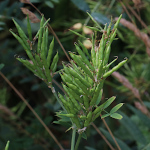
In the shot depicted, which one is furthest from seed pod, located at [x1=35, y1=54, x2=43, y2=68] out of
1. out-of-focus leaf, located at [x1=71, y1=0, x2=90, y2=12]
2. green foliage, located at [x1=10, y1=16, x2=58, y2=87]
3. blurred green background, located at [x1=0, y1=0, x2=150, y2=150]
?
blurred green background, located at [x1=0, y1=0, x2=150, y2=150]

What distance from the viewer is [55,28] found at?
103 cm

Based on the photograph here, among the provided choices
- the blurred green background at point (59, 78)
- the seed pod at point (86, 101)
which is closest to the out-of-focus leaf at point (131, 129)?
the blurred green background at point (59, 78)

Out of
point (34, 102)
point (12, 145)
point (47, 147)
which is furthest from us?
point (34, 102)

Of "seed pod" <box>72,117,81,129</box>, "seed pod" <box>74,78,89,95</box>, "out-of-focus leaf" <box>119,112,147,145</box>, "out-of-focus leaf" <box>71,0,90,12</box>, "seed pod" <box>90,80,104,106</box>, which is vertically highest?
"out-of-focus leaf" <box>71,0,90,12</box>

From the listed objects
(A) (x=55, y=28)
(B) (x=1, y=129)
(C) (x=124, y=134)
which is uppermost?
(A) (x=55, y=28)

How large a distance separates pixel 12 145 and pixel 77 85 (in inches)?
20.1

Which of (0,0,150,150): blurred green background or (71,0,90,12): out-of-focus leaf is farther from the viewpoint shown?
(0,0,150,150): blurred green background

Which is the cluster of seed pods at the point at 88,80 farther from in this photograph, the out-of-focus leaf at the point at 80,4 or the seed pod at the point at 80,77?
the out-of-focus leaf at the point at 80,4

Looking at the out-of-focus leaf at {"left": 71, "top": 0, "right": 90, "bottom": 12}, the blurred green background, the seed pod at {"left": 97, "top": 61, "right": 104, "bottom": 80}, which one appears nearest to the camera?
the seed pod at {"left": 97, "top": 61, "right": 104, "bottom": 80}

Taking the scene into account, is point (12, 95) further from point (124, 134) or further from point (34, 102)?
point (124, 134)

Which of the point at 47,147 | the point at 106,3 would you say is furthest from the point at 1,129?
the point at 106,3

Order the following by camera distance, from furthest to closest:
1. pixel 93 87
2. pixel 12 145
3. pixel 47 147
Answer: pixel 47 147, pixel 12 145, pixel 93 87

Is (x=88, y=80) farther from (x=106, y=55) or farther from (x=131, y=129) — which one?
(x=131, y=129)

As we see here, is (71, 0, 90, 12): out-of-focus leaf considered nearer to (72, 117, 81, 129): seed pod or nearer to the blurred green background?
the blurred green background
